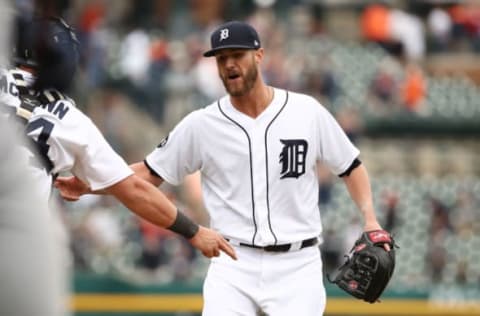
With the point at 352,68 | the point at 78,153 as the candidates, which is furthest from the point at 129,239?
the point at 78,153

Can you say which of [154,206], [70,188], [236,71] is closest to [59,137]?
[154,206]

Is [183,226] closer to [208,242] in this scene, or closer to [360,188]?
[208,242]

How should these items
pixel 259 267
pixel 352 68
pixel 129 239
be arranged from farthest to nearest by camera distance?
1. pixel 352 68
2. pixel 129 239
3. pixel 259 267

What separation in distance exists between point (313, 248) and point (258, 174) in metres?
0.45

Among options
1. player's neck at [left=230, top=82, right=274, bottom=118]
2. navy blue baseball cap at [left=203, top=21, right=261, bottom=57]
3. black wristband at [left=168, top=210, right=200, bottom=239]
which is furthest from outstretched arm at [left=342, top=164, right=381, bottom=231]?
black wristband at [left=168, top=210, right=200, bottom=239]

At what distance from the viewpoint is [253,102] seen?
20.3ft

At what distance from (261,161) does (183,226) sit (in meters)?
0.90

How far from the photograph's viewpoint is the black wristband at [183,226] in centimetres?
524

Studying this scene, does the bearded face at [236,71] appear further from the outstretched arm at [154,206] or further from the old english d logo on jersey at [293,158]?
the outstretched arm at [154,206]

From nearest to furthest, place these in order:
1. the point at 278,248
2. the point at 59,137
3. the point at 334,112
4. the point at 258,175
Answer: the point at 59,137 → the point at 278,248 → the point at 258,175 → the point at 334,112

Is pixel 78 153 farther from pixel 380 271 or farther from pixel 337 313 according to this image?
pixel 337 313

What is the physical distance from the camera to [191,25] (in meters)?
18.8

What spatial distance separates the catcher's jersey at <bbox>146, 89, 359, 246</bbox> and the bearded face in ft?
0.56

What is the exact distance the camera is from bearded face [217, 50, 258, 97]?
6.07m
